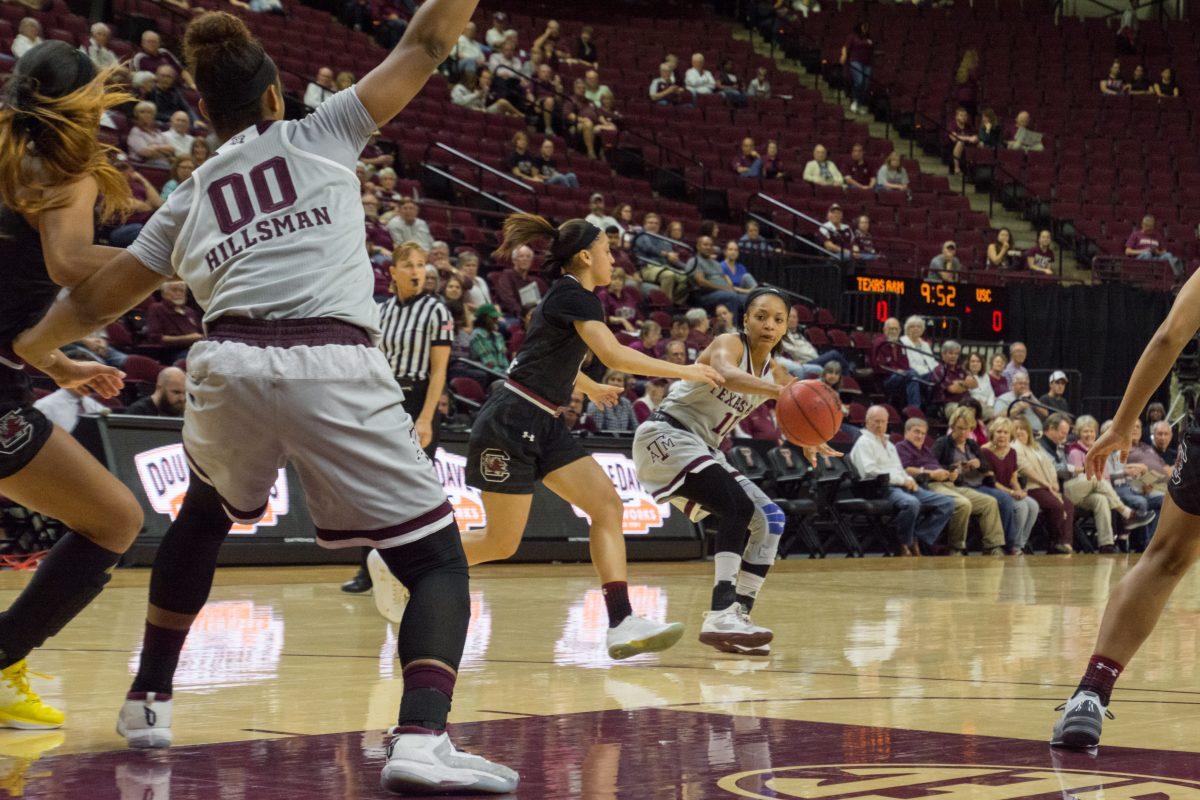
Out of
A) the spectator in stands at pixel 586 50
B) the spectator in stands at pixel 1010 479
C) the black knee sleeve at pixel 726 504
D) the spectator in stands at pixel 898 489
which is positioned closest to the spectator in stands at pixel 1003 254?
the spectator in stands at pixel 586 50

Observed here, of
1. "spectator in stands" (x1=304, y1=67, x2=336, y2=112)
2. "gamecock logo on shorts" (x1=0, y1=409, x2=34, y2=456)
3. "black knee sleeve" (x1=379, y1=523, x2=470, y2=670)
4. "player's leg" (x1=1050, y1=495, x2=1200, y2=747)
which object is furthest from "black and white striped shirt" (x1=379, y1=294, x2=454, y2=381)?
"spectator in stands" (x1=304, y1=67, x2=336, y2=112)

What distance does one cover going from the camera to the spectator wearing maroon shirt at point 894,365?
16594 millimetres

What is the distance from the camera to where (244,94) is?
3.51 meters

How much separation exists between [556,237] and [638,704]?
7.59 ft

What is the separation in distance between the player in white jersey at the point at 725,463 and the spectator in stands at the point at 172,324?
5050mm

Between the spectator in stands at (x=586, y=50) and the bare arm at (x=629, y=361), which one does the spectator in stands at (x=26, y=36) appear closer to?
the bare arm at (x=629, y=361)

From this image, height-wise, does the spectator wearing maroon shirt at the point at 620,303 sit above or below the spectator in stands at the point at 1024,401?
above

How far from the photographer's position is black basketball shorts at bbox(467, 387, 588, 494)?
618 centimetres

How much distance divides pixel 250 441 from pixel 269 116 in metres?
0.78

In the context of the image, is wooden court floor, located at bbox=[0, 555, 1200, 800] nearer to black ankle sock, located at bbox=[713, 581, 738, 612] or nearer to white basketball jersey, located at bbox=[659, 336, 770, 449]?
black ankle sock, located at bbox=[713, 581, 738, 612]

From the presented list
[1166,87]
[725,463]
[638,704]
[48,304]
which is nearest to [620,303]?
[725,463]

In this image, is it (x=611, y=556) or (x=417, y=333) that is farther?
(x=417, y=333)

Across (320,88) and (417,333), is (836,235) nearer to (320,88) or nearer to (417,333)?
(320,88)

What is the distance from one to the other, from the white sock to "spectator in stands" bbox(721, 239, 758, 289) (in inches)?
431
